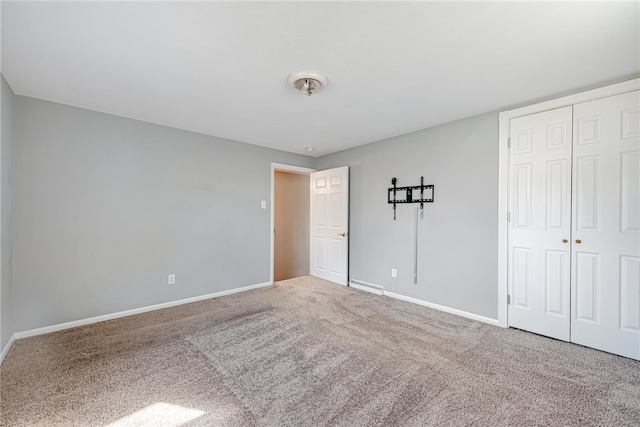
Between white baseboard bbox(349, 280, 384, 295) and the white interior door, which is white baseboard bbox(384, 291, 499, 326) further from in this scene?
the white interior door

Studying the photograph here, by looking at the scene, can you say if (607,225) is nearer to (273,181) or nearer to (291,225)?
(273,181)

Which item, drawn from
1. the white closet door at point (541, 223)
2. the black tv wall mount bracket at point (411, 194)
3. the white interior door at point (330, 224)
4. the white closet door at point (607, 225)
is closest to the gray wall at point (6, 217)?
the white interior door at point (330, 224)

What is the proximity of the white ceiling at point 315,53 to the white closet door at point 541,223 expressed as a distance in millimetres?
383

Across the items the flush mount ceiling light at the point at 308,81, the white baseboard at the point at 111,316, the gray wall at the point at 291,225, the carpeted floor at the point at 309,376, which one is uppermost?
the flush mount ceiling light at the point at 308,81

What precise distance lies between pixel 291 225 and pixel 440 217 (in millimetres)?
3449

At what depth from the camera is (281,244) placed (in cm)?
607

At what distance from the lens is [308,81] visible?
2.17 meters

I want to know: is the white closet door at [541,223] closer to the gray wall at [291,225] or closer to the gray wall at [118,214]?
the gray wall at [118,214]

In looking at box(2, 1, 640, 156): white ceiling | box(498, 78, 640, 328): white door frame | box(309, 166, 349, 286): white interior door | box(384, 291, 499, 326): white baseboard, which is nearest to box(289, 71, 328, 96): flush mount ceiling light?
box(2, 1, 640, 156): white ceiling

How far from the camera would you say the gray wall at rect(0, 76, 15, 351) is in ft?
7.17

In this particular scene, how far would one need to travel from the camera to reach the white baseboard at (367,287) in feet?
13.0

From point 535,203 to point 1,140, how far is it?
4.81 meters

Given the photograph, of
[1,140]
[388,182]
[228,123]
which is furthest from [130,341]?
[388,182]

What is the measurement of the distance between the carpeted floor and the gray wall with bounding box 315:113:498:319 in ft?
1.66
